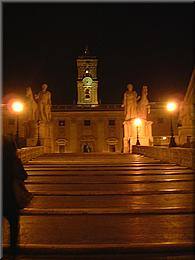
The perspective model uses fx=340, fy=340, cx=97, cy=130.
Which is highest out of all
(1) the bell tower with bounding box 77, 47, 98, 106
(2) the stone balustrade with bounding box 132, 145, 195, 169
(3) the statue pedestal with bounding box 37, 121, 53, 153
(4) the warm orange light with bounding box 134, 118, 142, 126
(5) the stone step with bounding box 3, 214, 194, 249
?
(1) the bell tower with bounding box 77, 47, 98, 106

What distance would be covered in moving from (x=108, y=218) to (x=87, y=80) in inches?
3131

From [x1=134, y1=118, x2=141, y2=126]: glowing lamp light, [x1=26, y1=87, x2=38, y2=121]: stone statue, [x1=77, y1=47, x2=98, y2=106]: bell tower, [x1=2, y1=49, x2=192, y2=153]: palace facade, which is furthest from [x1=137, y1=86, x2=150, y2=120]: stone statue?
[x1=77, y1=47, x2=98, y2=106]: bell tower

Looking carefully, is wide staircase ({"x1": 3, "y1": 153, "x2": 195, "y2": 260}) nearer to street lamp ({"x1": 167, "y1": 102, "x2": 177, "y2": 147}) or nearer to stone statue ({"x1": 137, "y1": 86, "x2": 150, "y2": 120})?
street lamp ({"x1": 167, "y1": 102, "x2": 177, "y2": 147})

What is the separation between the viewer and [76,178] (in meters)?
9.71

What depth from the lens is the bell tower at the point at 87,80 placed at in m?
83.2

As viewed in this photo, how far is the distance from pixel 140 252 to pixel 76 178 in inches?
205

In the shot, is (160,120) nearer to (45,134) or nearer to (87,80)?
(87,80)

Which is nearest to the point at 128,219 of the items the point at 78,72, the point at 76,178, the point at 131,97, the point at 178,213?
the point at 178,213

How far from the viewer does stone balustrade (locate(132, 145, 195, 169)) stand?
11178 millimetres

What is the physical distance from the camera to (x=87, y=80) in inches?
3319

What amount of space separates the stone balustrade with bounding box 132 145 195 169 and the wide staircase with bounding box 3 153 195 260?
132 cm

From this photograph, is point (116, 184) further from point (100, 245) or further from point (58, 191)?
point (100, 245)

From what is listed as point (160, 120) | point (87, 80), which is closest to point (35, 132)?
point (160, 120)

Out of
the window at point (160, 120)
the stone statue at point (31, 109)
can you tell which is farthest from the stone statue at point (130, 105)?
the window at point (160, 120)
